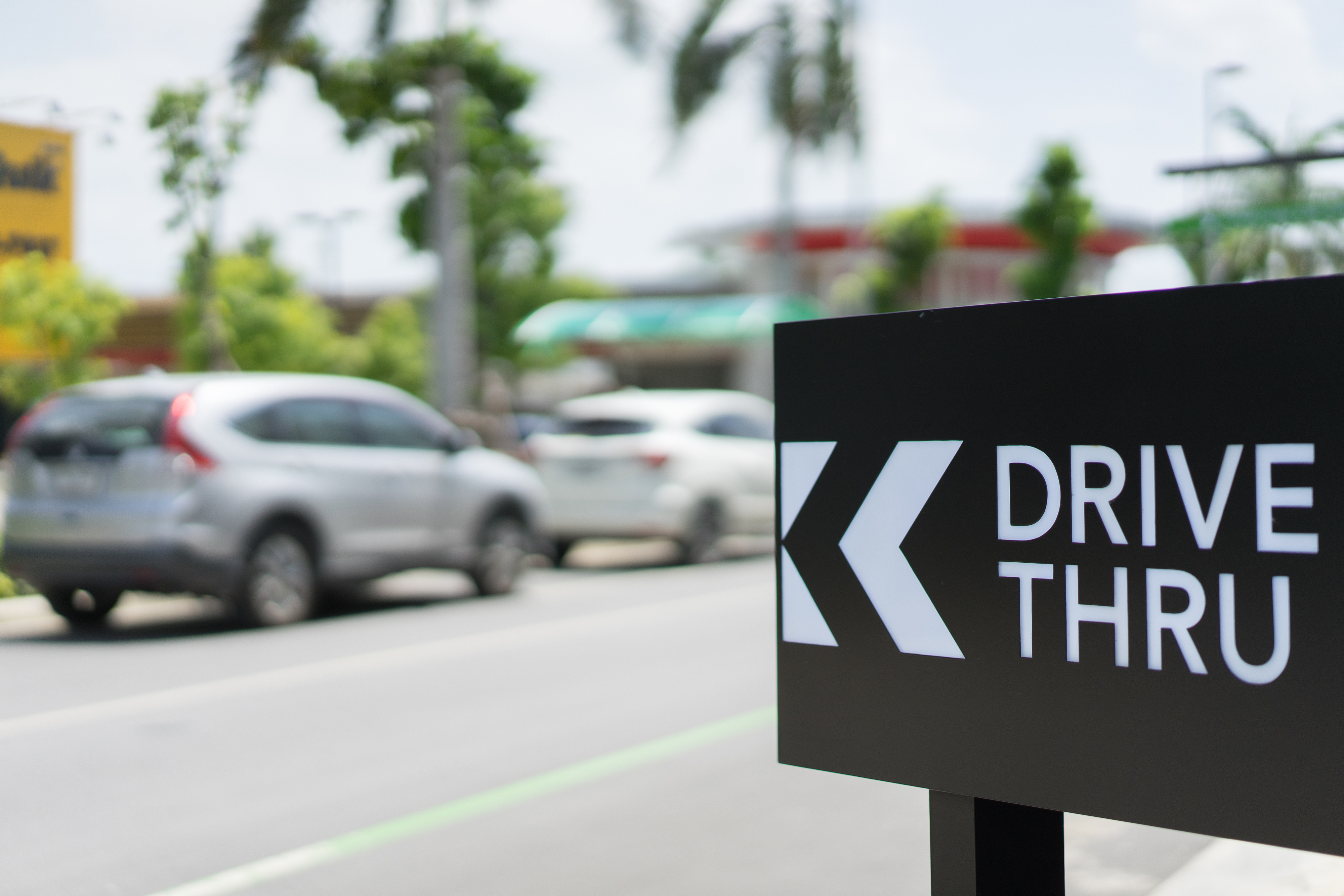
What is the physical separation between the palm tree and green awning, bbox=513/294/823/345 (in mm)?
3145

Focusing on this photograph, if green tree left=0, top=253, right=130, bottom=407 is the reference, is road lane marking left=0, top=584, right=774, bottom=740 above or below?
below

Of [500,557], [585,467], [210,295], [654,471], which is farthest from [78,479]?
[210,295]

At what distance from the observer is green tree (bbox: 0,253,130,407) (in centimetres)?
Answer: 1742

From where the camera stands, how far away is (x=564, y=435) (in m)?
13.9

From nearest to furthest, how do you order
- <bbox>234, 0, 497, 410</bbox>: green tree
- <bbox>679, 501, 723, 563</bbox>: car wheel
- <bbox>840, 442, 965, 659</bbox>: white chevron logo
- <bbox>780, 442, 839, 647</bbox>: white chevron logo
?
<bbox>840, 442, 965, 659</bbox>: white chevron logo
<bbox>780, 442, 839, 647</bbox>: white chevron logo
<bbox>679, 501, 723, 563</bbox>: car wheel
<bbox>234, 0, 497, 410</bbox>: green tree

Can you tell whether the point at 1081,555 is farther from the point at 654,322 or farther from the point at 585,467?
the point at 654,322

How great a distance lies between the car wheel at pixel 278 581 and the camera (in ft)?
29.7

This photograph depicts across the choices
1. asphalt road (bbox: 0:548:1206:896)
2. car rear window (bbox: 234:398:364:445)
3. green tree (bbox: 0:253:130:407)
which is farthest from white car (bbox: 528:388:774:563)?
green tree (bbox: 0:253:130:407)

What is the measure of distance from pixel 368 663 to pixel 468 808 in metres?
3.14

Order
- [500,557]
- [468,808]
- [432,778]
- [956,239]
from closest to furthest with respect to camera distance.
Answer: [468,808], [432,778], [500,557], [956,239]

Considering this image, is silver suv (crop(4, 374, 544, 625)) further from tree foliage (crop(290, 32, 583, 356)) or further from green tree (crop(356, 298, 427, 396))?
green tree (crop(356, 298, 427, 396))

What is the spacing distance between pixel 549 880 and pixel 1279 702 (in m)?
2.60

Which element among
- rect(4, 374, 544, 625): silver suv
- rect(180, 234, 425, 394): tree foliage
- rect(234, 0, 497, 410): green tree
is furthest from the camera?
rect(180, 234, 425, 394): tree foliage

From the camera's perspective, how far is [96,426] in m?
8.98
